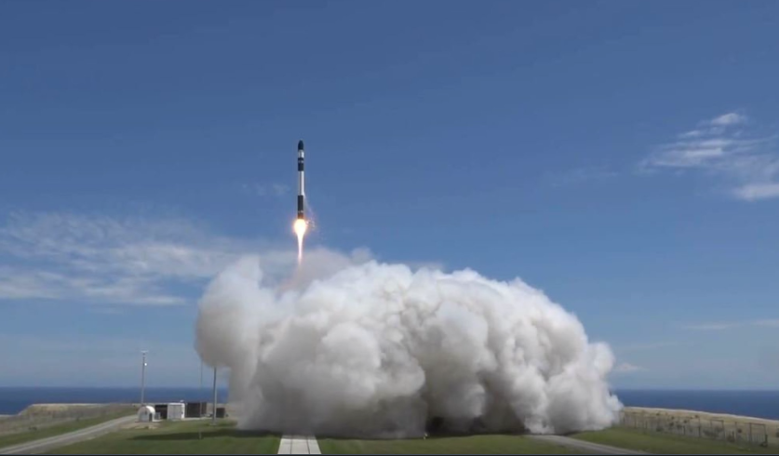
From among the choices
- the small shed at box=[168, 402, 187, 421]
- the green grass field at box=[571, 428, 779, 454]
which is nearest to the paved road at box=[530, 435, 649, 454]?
the green grass field at box=[571, 428, 779, 454]

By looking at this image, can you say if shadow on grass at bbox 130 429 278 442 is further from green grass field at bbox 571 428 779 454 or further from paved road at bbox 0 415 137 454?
green grass field at bbox 571 428 779 454

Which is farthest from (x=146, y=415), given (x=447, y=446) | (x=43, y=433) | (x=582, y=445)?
(x=582, y=445)

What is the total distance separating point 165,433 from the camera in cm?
6281

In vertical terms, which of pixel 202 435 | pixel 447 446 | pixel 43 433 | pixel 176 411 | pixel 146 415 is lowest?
pixel 447 446

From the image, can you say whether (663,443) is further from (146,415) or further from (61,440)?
(146,415)

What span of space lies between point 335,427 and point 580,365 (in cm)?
2101

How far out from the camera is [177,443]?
53219 millimetres

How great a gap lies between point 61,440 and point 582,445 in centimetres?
3504

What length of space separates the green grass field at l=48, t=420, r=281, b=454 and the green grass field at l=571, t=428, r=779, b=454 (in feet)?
70.0

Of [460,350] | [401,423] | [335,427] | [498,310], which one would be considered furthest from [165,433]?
[498,310]

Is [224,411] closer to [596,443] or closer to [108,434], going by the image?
[108,434]

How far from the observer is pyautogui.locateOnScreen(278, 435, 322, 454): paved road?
153ft

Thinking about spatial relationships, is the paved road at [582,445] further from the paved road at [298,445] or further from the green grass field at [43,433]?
the green grass field at [43,433]

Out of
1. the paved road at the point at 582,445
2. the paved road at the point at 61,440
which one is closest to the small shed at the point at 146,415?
the paved road at the point at 61,440
